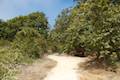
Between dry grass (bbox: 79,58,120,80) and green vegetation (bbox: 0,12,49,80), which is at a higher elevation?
green vegetation (bbox: 0,12,49,80)

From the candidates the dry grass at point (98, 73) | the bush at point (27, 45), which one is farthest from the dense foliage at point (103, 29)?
the bush at point (27, 45)

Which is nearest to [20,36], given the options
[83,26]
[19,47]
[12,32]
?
[19,47]

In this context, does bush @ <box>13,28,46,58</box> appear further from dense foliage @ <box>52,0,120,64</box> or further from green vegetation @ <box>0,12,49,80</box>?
dense foliage @ <box>52,0,120,64</box>

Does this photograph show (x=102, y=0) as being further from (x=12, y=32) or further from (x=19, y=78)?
(x=12, y=32)

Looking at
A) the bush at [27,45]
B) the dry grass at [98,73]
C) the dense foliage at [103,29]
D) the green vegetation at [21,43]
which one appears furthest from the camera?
the bush at [27,45]

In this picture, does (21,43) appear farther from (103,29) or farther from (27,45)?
(103,29)

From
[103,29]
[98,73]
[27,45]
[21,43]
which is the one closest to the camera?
[98,73]

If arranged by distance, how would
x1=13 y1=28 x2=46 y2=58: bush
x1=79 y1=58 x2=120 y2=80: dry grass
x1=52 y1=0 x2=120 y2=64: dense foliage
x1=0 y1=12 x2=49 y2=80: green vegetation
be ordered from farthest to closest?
x1=13 y1=28 x2=46 y2=58: bush
x1=52 y1=0 x2=120 y2=64: dense foliage
x1=0 y1=12 x2=49 y2=80: green vegetation
x1=79 y1=58 x2=120 y2=80: dry grass

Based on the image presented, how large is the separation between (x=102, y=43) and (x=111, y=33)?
2.92ft

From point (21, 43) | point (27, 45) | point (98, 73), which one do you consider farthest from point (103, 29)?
point (21, 43)

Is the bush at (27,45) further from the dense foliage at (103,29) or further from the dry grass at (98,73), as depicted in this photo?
the dry grass at (98,73)

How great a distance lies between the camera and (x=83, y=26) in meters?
23.2

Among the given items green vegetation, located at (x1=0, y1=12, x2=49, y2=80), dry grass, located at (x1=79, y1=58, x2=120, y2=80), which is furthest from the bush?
dry grass, located at (x1=79, y1=58, x2=120, y2=80)

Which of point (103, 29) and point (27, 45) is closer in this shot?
point (103, 29)
